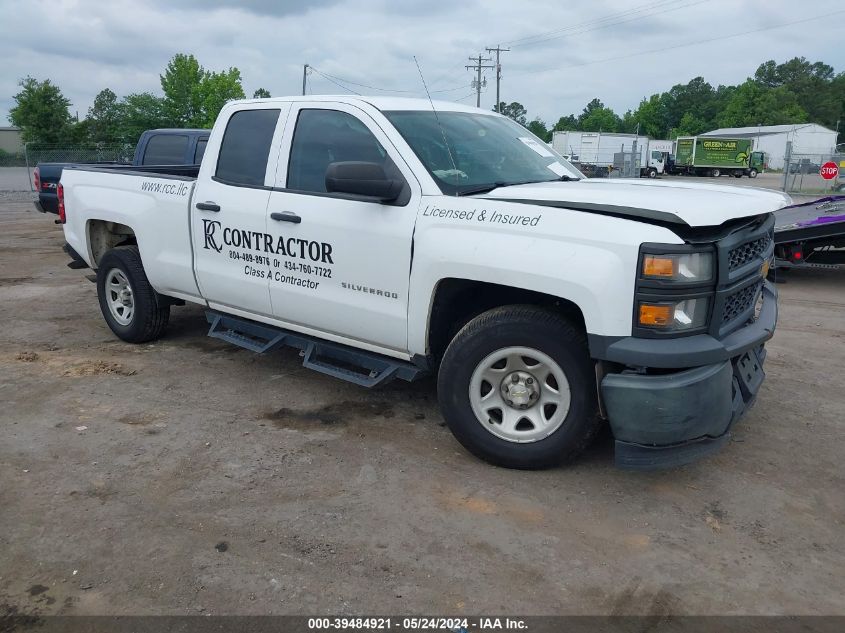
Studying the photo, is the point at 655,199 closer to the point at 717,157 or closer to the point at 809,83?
the point at 717,157

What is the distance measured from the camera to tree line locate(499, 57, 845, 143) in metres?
95.2

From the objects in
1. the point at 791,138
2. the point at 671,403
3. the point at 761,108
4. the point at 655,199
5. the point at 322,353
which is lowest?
the point at 322,353

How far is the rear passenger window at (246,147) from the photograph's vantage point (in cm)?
494

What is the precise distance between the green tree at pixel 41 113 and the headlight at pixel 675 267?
4801 cm

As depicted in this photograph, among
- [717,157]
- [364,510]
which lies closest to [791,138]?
[717,157]

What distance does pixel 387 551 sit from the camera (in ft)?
10.5

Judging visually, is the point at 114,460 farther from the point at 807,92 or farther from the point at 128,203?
the point at 807,92

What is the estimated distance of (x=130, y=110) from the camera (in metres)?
45.5

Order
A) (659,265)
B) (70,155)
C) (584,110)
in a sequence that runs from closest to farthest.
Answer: (659,265) → (70,155) → (584,110)

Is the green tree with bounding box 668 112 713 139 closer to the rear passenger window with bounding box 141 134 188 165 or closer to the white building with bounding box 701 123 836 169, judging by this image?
the white building with bounding box 701 123 836 169

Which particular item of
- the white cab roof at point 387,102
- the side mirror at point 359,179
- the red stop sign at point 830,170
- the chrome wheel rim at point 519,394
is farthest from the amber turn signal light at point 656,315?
the red stop sign at point 830,170

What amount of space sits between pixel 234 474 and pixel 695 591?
2.38m

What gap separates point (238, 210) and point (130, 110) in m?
45.8

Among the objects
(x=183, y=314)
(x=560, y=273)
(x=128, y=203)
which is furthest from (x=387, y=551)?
(x=183, y=314)
